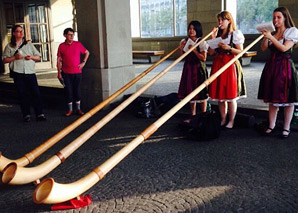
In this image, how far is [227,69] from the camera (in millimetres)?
5086

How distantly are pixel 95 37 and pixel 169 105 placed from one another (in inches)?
76.2

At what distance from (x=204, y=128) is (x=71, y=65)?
2920 mm

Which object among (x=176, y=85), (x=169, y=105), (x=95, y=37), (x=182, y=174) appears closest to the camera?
(x=182, y=174)

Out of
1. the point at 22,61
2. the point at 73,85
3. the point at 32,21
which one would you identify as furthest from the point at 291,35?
the point at 32,21

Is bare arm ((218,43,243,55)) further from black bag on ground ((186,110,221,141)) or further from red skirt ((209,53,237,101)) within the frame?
black bag on ground ((186,110,221,141))

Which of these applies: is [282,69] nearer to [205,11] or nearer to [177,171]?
[177,171]

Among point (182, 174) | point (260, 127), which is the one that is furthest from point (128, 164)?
point (260, 127)

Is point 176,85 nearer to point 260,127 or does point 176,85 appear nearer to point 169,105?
point 169,105

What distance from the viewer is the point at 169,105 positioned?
20.9ft

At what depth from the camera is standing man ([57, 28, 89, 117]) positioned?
648 cm

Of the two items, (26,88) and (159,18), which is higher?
(159,18)

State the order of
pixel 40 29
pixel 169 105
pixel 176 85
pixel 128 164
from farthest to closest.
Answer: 1. pixel 40 29
2. pixel 176 85
3. pixel 169 105
4. pixel 128 164

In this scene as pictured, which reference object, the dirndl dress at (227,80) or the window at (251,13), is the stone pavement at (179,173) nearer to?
the dirndl dress at (227,80)

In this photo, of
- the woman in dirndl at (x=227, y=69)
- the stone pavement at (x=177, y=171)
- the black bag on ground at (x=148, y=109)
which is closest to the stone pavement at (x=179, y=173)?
the stone pavement at (x=177, y=171)
